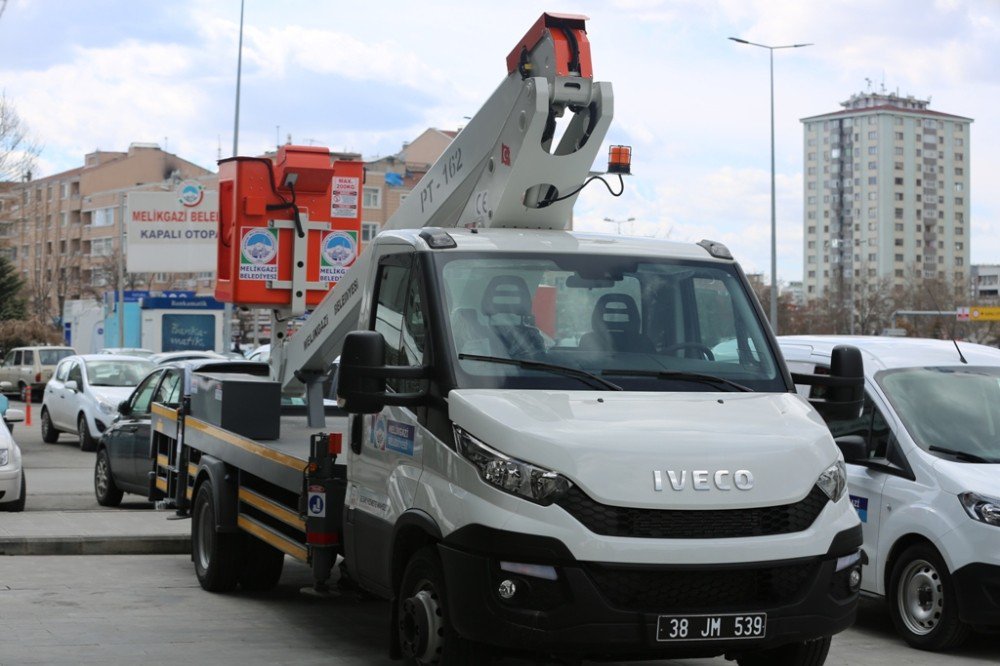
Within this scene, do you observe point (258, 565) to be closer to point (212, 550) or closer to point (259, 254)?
point (212, 550)

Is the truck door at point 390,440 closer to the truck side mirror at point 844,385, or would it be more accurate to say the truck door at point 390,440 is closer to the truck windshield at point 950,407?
the truck side mirror at point 844,385

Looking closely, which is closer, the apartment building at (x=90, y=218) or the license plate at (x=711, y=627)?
the license plate at (x=711, y=627)

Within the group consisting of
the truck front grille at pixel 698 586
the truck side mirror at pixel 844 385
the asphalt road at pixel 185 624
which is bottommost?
the asphalt road at pixel 185 624

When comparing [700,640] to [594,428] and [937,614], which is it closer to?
[594,428]

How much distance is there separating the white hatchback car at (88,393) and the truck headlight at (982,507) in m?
17.1

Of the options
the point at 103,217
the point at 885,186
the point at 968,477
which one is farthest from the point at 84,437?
the point at 885,186

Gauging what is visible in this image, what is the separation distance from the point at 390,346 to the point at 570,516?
5.61ft

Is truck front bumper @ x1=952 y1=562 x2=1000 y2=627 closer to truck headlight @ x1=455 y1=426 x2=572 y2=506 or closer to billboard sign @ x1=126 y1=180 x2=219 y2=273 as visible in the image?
truck headlight @ x1=455 y1=426 x2=572 y2=506

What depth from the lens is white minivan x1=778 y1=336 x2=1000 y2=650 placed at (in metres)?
7.82

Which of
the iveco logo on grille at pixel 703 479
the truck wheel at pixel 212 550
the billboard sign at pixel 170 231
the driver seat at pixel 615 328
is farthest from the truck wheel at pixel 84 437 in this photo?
the billboard sign at pixel 170 231

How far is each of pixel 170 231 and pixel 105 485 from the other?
1457 inches

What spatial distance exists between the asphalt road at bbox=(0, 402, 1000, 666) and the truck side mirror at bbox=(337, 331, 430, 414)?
176 centimetres

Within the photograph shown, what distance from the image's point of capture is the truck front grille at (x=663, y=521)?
5.58 metres

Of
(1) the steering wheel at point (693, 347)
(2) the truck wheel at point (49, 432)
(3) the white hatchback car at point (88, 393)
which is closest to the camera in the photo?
(1) the steering wheel at point (693, 347)
